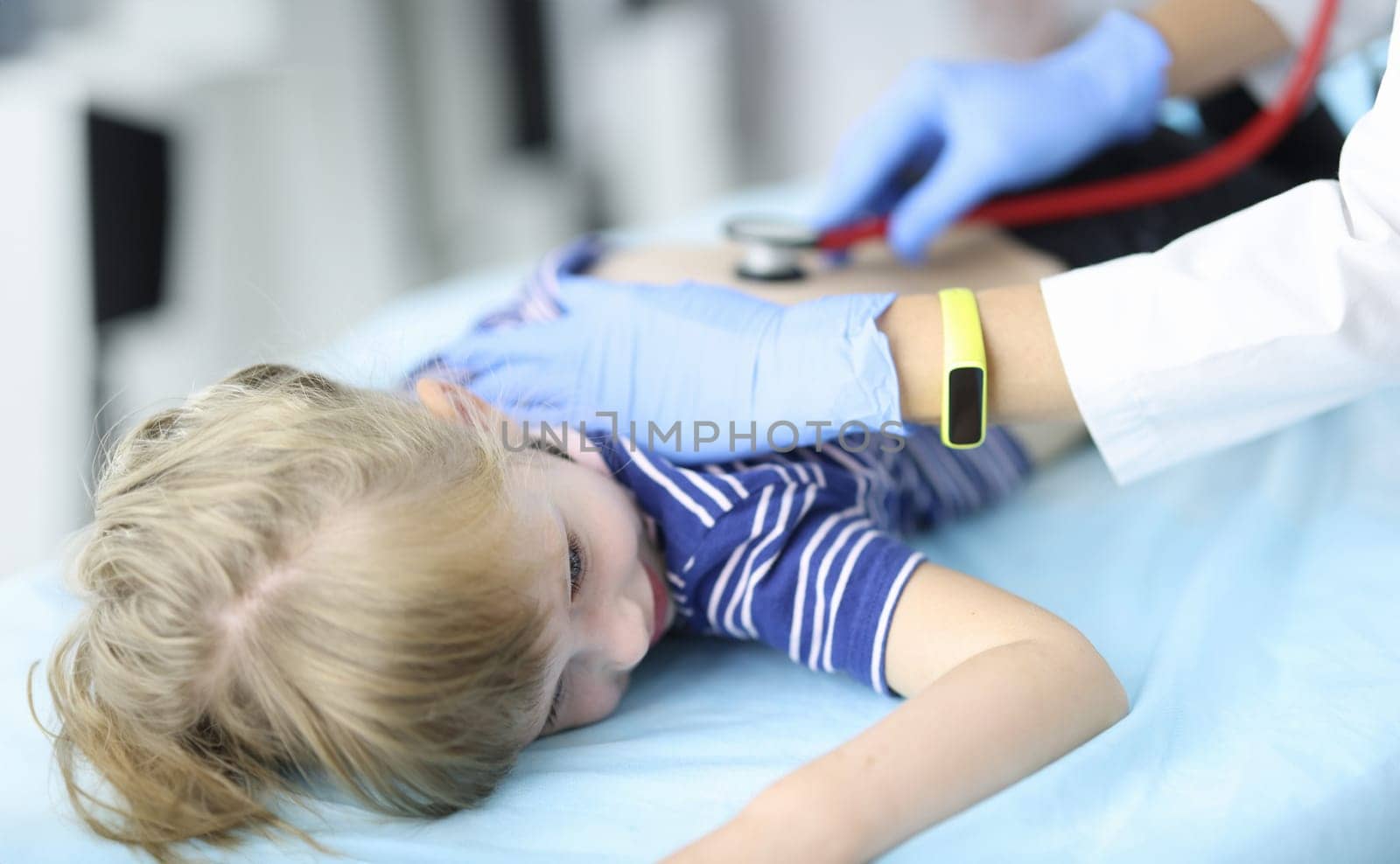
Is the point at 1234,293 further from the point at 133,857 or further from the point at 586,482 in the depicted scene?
the point at 133,857

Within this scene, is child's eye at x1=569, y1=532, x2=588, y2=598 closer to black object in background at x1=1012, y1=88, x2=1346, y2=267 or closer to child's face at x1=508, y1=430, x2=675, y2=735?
child's face at x1=508, y1=430, x2=675, y2=735

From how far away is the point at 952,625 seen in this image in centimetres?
62

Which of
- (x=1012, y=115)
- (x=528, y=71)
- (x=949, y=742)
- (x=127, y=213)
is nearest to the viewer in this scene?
(x=949, y=742)

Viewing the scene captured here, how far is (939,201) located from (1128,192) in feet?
0.54

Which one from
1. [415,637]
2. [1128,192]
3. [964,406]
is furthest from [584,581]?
[1128,192]

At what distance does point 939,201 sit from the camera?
87cm

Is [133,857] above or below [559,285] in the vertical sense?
below

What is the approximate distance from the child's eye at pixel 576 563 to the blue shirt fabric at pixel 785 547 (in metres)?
0.08

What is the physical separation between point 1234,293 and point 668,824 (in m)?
0.39

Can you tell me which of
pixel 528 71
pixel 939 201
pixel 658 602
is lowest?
pixel 658 602

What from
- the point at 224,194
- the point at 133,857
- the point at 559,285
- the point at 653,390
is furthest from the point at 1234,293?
the point at 224,194

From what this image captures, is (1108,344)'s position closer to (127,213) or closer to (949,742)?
(949,742)

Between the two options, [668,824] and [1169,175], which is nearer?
[668,824]

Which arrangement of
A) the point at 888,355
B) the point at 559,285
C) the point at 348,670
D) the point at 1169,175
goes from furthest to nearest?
the point at 1169,175, the point at 559,285, the point at 888,355, the point at 348,670
